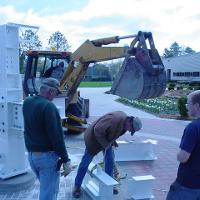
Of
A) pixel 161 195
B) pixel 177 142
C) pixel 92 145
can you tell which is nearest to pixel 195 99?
pixel 92 145

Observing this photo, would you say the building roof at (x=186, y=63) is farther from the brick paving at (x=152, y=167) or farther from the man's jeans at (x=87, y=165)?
the man's jeans at (x=87, y=165)

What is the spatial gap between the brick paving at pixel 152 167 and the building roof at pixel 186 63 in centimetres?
4256

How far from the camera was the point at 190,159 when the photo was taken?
343cm

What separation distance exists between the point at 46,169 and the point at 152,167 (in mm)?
4047

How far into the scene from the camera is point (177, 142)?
33.8 ft

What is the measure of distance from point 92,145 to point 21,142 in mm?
1461

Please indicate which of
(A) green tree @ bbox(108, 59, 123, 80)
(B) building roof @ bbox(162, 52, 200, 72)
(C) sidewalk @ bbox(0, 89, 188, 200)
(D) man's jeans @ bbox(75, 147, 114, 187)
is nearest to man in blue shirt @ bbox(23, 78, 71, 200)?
(D) man's jeans @ bbox(75, 147, 114, 187)

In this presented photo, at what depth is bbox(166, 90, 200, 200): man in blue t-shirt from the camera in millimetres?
3305

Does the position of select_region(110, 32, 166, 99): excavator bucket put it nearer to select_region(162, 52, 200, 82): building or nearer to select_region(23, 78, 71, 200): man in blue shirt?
select_region(23, 78, 71, 200): man in blue shirt

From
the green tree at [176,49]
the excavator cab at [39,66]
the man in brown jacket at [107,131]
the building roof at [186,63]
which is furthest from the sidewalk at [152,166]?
the green tree at [176,49]

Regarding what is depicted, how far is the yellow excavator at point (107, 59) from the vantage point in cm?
640

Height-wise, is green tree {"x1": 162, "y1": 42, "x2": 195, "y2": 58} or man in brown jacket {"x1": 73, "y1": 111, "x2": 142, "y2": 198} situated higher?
green tree {"x1": 162, "y1": 42, "x2": 195, "y2": 58}

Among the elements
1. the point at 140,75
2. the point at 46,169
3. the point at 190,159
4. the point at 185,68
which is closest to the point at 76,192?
the point at 46,169

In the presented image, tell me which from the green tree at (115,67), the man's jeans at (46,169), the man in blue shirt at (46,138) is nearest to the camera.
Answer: the man in blue shirt at (46,138)
